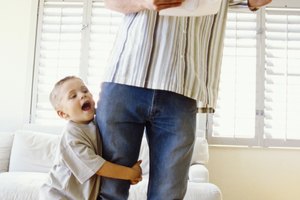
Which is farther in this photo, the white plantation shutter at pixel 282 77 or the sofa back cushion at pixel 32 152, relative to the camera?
the white plantation shutter at pixel 282 77

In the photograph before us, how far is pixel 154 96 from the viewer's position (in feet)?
2.41

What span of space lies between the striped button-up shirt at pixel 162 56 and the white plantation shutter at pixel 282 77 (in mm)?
2036

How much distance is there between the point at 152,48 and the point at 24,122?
2.39 m

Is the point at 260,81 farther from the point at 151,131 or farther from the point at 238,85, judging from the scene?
the point at 151,131

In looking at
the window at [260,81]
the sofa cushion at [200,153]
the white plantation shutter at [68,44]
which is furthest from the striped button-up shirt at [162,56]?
the white plantation shutter at [68,44]

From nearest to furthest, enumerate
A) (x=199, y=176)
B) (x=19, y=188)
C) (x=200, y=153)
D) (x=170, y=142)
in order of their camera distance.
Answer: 1. (x=170, y=142)
2. (x=19, y=188)
3. (x=199, y=176)
4. (x=200, y=153)

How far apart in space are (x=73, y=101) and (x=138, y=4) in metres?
0.36

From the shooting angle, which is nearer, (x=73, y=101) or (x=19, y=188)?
(x=73, y=101)

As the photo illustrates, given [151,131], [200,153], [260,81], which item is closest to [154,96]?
[151,131]

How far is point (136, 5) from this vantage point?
743 millimetres

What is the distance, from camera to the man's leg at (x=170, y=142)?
29.2 inches

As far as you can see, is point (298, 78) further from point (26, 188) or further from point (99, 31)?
point (26, 188)

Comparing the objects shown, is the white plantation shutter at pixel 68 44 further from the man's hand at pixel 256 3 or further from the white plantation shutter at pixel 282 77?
the man's hand at pixel 256 3

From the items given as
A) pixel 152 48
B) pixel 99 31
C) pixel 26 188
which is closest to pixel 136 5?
pixel 152 48
